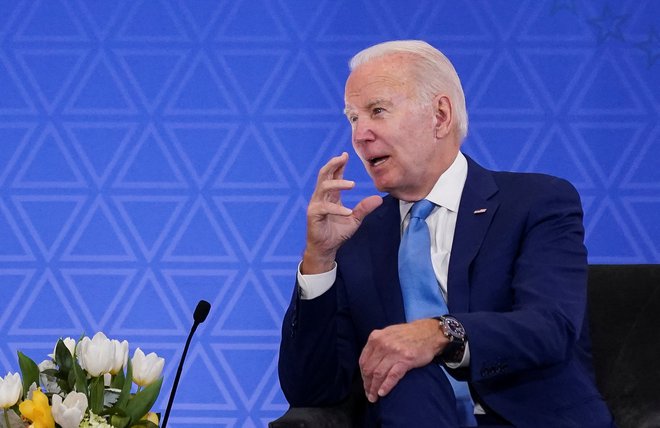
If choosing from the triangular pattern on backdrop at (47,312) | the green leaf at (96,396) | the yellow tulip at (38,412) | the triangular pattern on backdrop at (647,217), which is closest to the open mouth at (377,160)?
the green leaf at (96,396)

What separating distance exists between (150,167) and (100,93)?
314 millimetres

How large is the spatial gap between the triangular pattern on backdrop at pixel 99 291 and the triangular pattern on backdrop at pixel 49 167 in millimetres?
312

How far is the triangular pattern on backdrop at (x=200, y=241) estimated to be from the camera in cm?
331

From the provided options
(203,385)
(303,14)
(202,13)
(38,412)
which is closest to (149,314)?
(203,385)

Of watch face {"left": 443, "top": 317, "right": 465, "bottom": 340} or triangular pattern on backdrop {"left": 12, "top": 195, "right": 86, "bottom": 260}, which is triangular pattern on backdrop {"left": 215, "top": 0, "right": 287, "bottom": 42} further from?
watch face {"left": 443, "top": 317, "right": 465, "bottom": 340}

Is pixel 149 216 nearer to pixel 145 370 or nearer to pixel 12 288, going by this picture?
pixel 12 288

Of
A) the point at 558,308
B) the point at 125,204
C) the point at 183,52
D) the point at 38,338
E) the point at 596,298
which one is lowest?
the point at 558,308

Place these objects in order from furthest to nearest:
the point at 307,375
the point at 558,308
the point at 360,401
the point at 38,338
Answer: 1. the point at 38,338
2. the point at 360,401
3. the point at 307,375
4. the point at 558,308

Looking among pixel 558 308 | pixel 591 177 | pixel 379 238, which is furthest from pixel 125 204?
pixel 558 308

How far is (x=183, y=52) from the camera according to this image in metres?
3.32

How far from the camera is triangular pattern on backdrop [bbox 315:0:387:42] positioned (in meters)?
3.23

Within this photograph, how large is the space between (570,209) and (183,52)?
1.65 metres

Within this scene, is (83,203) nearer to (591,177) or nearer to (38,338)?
(38,338)

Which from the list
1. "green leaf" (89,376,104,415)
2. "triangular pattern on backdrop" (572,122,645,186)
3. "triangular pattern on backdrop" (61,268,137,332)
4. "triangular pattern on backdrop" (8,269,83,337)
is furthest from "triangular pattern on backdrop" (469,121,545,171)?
"green leaf" (89,376,104,415)
